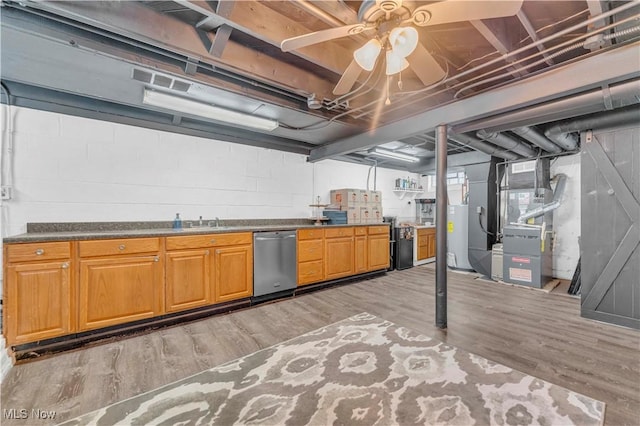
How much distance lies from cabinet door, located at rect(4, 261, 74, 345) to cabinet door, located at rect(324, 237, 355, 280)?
304cm

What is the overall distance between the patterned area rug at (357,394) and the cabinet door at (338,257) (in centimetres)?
202

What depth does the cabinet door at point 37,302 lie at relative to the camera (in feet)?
7.13

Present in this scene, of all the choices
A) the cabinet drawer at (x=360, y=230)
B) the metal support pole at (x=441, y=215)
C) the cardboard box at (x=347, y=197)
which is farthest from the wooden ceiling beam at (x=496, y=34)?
the cabinet drawer at (x=360, y=230)

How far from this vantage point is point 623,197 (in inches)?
115

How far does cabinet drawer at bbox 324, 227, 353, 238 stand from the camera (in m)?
4.37

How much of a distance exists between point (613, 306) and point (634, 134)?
1857 mm

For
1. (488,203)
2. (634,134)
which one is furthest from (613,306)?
(488,203)

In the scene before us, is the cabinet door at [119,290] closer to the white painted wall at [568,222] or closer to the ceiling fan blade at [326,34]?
the ceiling fan blade at [326,34]

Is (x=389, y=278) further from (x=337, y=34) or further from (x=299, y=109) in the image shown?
(x=337, y=34)

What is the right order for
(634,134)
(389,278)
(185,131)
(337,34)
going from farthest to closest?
(389,278), (185,131), (634,134), (337,34)

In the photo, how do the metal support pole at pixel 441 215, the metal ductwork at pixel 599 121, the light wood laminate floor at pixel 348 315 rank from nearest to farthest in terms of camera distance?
the light wood laminate floor at pixel 348 315 → the metal ductwork at pixel 599 121 → the metal support pole at pixel 441 215

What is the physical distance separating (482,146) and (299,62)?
3.26m

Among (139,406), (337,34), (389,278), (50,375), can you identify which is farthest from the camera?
(389,278)

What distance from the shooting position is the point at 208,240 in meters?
3.16
